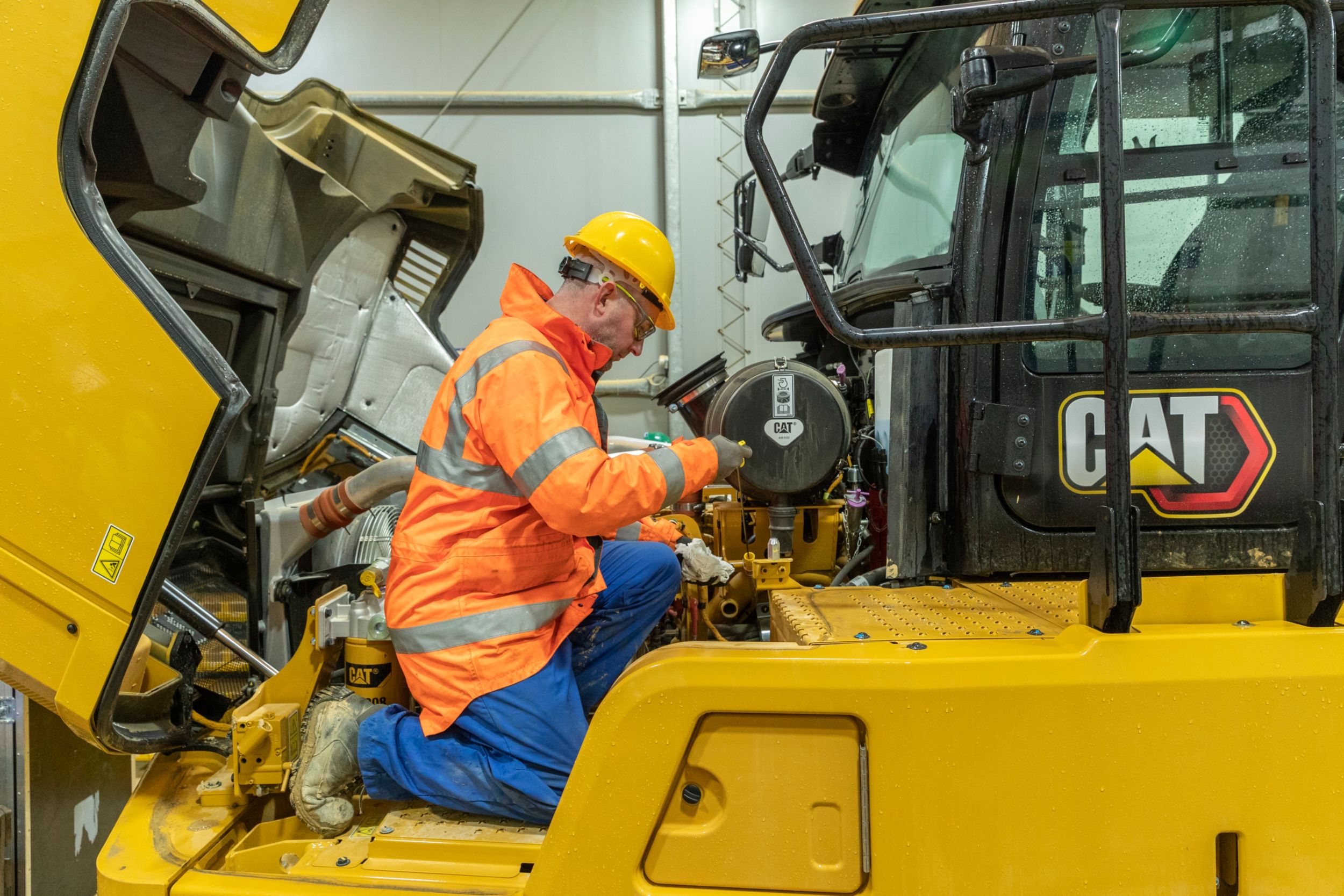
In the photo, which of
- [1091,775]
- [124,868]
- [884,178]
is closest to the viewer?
[1091,775]

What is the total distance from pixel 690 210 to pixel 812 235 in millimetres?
1149

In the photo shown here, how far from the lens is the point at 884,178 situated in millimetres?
2703

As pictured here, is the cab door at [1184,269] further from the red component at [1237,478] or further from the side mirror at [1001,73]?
the side mirror at [1001,73]

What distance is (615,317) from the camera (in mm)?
1971

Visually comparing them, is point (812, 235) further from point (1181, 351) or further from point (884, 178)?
point (1181, 351)

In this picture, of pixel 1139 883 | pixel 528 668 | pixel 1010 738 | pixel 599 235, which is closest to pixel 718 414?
pixel 599 235

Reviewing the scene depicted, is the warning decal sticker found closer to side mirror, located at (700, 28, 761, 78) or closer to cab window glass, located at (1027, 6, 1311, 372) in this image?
cab window glass, located at (1027, 6, 1311, 372)

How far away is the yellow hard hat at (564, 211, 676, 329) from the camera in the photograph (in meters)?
1.94

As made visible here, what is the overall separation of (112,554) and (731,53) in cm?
249

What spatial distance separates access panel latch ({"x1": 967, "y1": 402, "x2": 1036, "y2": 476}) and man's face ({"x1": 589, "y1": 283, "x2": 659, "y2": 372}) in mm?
866

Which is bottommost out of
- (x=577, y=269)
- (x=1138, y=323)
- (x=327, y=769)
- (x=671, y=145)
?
(x=327, y=769)

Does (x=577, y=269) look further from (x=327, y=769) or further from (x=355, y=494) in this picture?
(x=327, y=769)

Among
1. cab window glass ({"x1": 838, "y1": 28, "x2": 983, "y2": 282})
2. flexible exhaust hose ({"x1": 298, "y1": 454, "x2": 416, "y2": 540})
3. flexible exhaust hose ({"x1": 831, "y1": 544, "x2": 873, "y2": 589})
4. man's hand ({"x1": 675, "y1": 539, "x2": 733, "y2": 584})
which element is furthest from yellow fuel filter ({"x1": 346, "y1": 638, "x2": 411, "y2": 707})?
cab window glass ({"x1": 838, "y1": 28, "x2": 983, "y2": 282})

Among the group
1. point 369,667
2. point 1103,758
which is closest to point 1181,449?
point 1103,758
